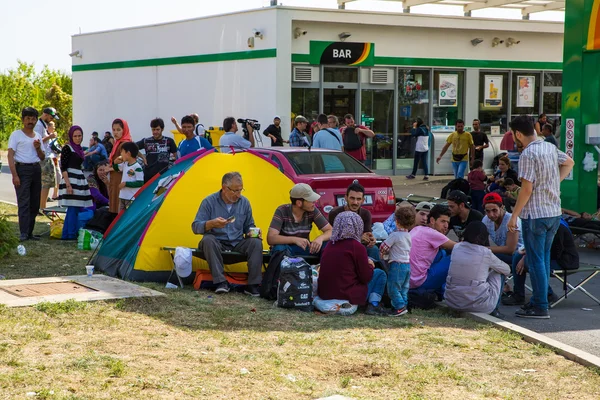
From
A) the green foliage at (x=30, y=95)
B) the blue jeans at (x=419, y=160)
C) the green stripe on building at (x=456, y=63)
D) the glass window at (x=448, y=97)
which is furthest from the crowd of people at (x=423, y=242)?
the green foliage at (x=30, y=95)

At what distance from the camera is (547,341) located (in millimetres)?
7422

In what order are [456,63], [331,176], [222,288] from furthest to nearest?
[456,63] < [331,176] < [222,288]

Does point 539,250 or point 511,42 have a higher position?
point 511,42

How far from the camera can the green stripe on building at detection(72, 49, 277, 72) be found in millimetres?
22491

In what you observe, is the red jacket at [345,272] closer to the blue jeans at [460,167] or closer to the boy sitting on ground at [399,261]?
the boy sitting on ground at [399,261]

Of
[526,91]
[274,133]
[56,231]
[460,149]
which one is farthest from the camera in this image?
[526,91]

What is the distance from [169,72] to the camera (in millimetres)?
26125

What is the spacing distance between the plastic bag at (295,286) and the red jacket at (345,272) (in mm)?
150

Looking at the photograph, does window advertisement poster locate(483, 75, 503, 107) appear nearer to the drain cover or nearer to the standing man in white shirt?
the standing man in white shirt

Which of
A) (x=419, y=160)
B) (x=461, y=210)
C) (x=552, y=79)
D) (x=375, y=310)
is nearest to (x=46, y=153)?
(x=461, y=210)

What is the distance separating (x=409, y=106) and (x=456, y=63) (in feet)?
6.13

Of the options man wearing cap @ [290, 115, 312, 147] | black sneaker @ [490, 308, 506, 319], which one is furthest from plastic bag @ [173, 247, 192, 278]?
man wearing cap @ [290, 115, 312, 147]

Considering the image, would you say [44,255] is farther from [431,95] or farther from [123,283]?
[431,95]

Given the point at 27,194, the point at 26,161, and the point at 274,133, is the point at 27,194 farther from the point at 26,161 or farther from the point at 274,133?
the point at 274,133
